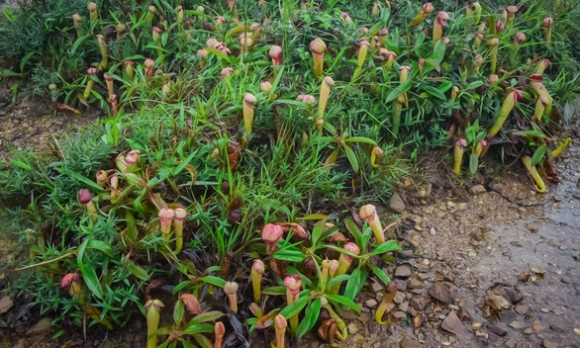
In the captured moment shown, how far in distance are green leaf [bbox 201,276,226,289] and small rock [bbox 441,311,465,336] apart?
3.05 ft

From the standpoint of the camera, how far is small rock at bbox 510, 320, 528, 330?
2.42 meters

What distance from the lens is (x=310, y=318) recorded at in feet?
7.44

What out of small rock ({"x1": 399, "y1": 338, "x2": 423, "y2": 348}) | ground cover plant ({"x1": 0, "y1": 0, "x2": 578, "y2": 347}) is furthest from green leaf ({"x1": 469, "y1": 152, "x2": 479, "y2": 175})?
small rock ({"x1": 399, "y1": 338, "x2": 423, "y2": 348})

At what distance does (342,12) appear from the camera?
3516 mm

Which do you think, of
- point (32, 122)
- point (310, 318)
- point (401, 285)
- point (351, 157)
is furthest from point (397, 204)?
point (32, 122)

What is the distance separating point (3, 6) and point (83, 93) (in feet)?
3.99

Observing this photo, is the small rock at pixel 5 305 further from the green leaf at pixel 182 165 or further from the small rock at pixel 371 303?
the small rock at pixel 371 303

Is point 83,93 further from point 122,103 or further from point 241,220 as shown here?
point 241,220

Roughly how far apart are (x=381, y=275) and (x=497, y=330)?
513 millimetres

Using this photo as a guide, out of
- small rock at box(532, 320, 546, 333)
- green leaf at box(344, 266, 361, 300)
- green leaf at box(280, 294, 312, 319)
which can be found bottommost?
small rock at box(532, 320, 546, 333)

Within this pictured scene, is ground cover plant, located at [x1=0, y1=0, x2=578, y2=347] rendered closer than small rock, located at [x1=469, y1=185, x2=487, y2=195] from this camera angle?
Yes

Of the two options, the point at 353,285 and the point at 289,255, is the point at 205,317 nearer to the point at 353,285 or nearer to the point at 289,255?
the point at 289,255

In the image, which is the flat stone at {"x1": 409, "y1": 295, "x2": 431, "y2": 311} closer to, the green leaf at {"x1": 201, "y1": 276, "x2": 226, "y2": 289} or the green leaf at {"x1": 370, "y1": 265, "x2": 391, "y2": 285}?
the green leaf at {"x1": 370, "y1": 265, "x2": 391, "y2": 285}

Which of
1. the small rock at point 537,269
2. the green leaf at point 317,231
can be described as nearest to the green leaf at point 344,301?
the green leaf at point 317,231
